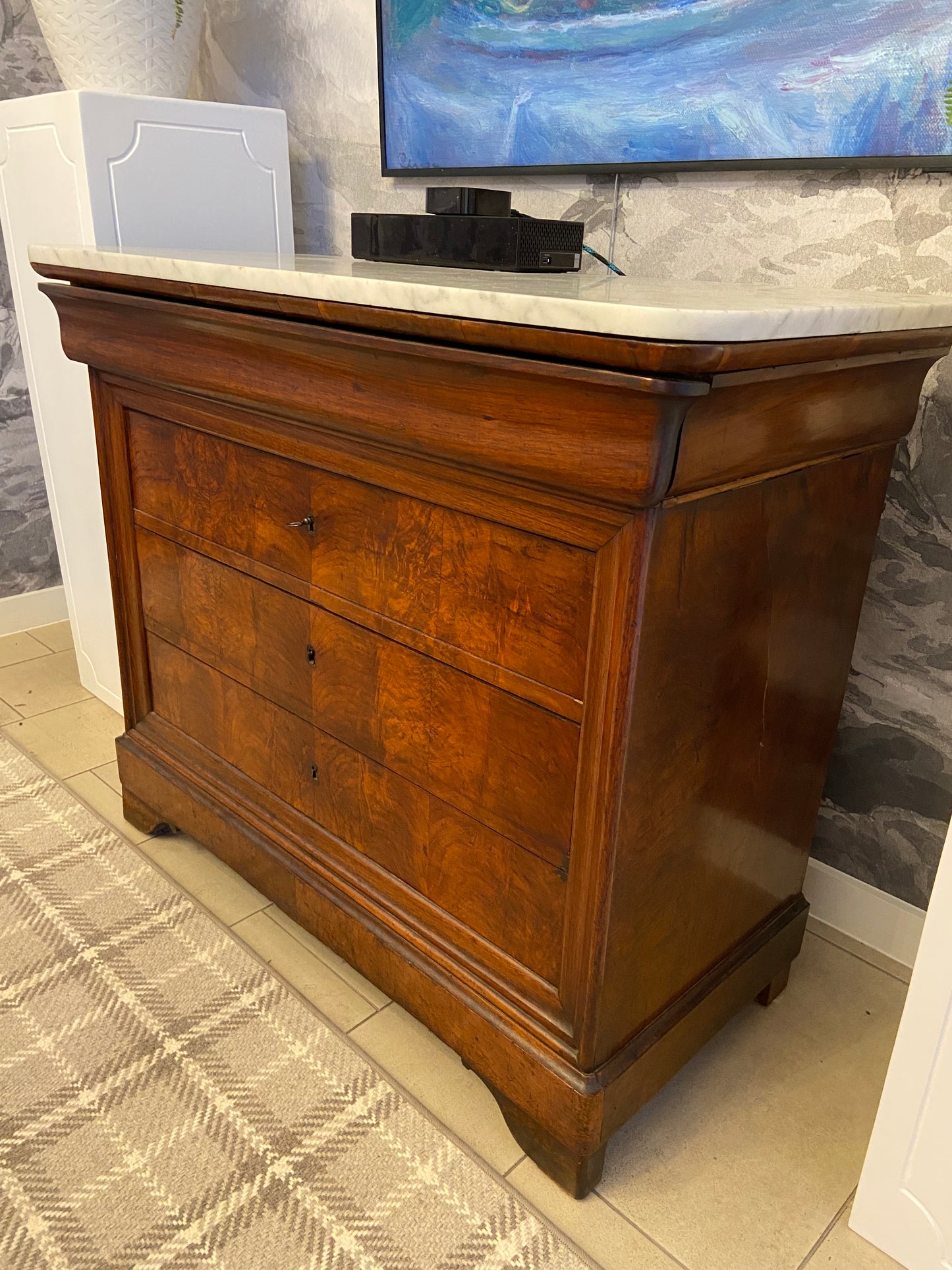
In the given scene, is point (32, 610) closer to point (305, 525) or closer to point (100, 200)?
point (100, 200)

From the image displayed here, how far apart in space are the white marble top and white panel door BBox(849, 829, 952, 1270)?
51 centimetres

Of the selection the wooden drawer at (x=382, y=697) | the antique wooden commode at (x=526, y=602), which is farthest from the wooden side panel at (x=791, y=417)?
the wooden drawer at (x=382, y=697)

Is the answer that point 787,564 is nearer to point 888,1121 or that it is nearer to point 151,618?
point 888,1121

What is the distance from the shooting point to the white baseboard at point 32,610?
102 inches

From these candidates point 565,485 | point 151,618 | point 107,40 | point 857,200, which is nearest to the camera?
point 565,485

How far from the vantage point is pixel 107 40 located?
5.61ft

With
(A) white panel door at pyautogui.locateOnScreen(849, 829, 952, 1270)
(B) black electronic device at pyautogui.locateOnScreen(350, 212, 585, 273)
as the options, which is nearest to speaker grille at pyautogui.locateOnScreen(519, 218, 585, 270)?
(B) black electronic device at pyautogui.locateOnScreen(350, 212, 585, 273)

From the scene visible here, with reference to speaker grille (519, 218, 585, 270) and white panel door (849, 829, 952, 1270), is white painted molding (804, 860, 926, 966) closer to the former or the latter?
white panel door (849, 829, 952, 1270)

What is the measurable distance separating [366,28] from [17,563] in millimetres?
1612

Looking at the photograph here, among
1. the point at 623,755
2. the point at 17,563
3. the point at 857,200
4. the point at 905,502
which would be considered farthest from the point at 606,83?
the point at 17,563

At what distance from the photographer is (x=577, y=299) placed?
78 centimetres

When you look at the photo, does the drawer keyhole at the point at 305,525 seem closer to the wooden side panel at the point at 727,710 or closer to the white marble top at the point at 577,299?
the white marble top at the point at 577,299

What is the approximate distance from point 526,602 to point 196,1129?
0.79 metres

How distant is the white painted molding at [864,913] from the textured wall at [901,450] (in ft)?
0.08
